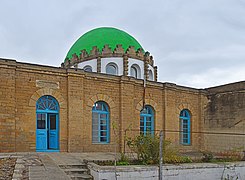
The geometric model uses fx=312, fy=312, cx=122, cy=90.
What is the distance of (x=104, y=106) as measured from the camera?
17.1 meters

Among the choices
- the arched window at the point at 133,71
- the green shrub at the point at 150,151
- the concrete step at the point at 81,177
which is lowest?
the concrete step at the point at 81,177

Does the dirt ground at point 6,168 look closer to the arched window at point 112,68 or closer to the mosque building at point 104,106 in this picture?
the mosque building at point 104,106

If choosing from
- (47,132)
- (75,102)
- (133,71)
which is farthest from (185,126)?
(47,132)

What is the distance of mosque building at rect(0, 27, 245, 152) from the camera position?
14258mm

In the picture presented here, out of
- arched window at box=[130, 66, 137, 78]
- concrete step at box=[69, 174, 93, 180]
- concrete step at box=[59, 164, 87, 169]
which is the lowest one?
concrete step at box=[69, 174, 93, 180]

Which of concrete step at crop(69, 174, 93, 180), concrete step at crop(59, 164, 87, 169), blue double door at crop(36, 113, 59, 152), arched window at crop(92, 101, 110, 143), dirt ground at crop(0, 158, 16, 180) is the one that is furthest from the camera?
arched window at crop(92, 101, 110, 143)

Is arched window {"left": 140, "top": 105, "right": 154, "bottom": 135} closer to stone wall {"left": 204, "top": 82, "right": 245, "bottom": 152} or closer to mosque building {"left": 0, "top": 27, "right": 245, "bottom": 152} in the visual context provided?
mosque building {"left": 0, "top": 27, "right": 245, "bottom": 152}

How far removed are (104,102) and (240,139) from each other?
8.32m

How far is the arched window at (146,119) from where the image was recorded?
18.5 metres

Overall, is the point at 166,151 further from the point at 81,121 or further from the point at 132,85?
the point at 132,85

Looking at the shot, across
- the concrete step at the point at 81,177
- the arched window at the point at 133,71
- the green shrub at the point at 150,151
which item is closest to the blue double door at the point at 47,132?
the green shrub at the point at 150,151

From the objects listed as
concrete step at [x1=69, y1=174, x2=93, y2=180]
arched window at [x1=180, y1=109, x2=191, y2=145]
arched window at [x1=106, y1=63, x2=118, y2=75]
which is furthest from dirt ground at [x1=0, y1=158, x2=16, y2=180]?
arched window at [x1=106, y1=63, x2=118, y2=75]

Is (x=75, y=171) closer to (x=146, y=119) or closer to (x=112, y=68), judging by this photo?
(x=146, y=119)

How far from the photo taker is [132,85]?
57.9 feet
